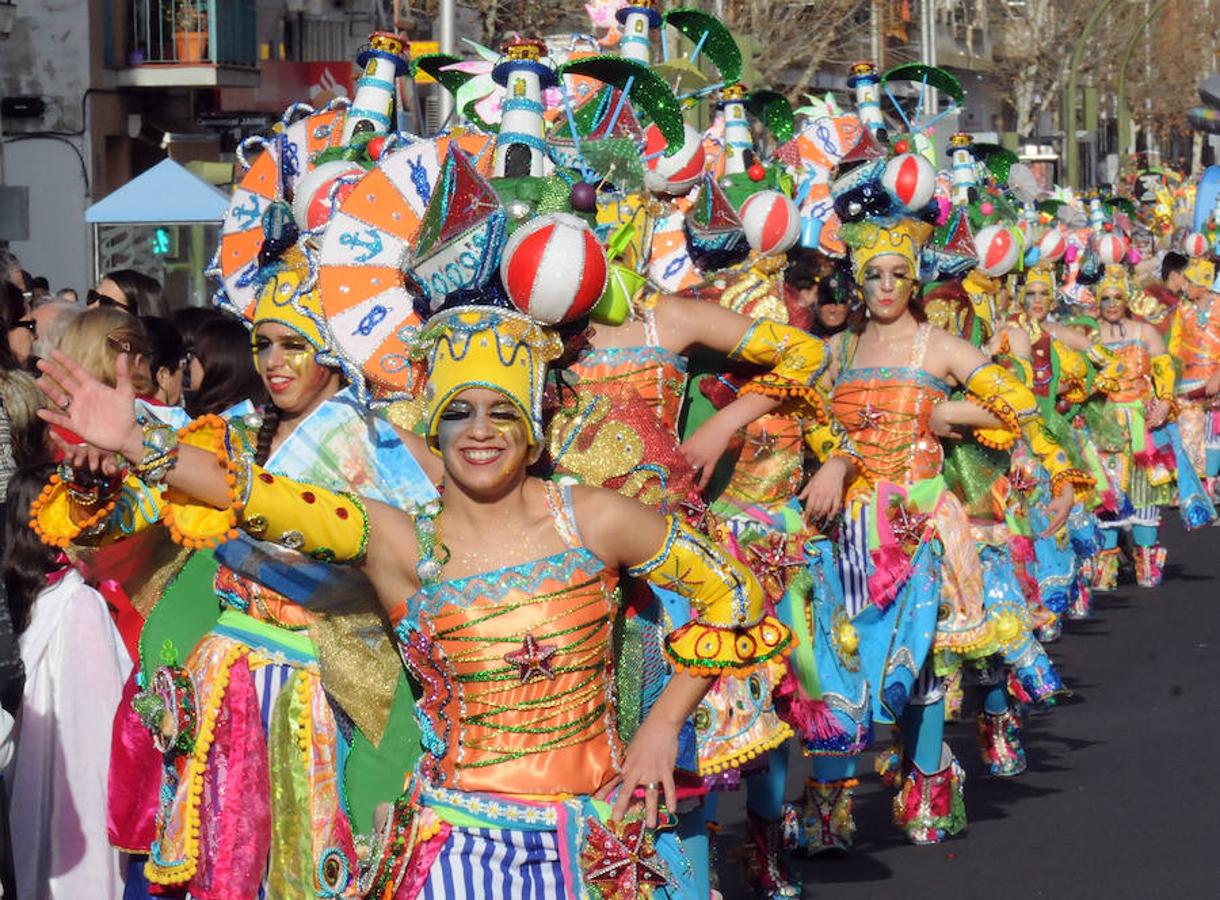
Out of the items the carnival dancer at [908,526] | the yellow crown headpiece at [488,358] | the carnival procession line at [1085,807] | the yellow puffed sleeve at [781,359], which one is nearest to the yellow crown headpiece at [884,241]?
the carnival dancer at [908,526]

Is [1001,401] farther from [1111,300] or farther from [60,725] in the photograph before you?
[1111,300]

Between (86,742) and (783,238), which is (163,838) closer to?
(86,742)

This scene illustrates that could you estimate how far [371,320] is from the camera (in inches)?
226

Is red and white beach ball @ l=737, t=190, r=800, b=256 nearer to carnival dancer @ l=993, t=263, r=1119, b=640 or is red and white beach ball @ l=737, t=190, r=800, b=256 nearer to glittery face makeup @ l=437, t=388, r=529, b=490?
carnival dancer @ l=993, t=263, r=1119, b=640

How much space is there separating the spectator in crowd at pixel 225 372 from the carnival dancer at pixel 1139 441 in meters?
9.93

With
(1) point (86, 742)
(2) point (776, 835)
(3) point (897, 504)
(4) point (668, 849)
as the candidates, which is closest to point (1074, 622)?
(3) point (897, 504)

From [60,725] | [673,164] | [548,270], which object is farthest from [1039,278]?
[548,270]

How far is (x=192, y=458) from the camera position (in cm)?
485

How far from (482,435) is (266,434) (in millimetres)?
1541

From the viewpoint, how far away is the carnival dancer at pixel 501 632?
16.5 feet

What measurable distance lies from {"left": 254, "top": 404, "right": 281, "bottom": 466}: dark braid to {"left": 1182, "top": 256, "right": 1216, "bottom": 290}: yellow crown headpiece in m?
17.6

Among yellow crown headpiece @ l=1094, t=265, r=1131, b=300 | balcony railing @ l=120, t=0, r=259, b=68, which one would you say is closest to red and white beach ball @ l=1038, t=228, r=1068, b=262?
yellow crown headpiece @ l=1094, t=265, r=1131, b=300

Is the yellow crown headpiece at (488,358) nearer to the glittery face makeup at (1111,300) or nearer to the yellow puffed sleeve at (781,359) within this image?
the yellow puffed sleeve at (781,359)

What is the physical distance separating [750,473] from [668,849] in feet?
11.5
